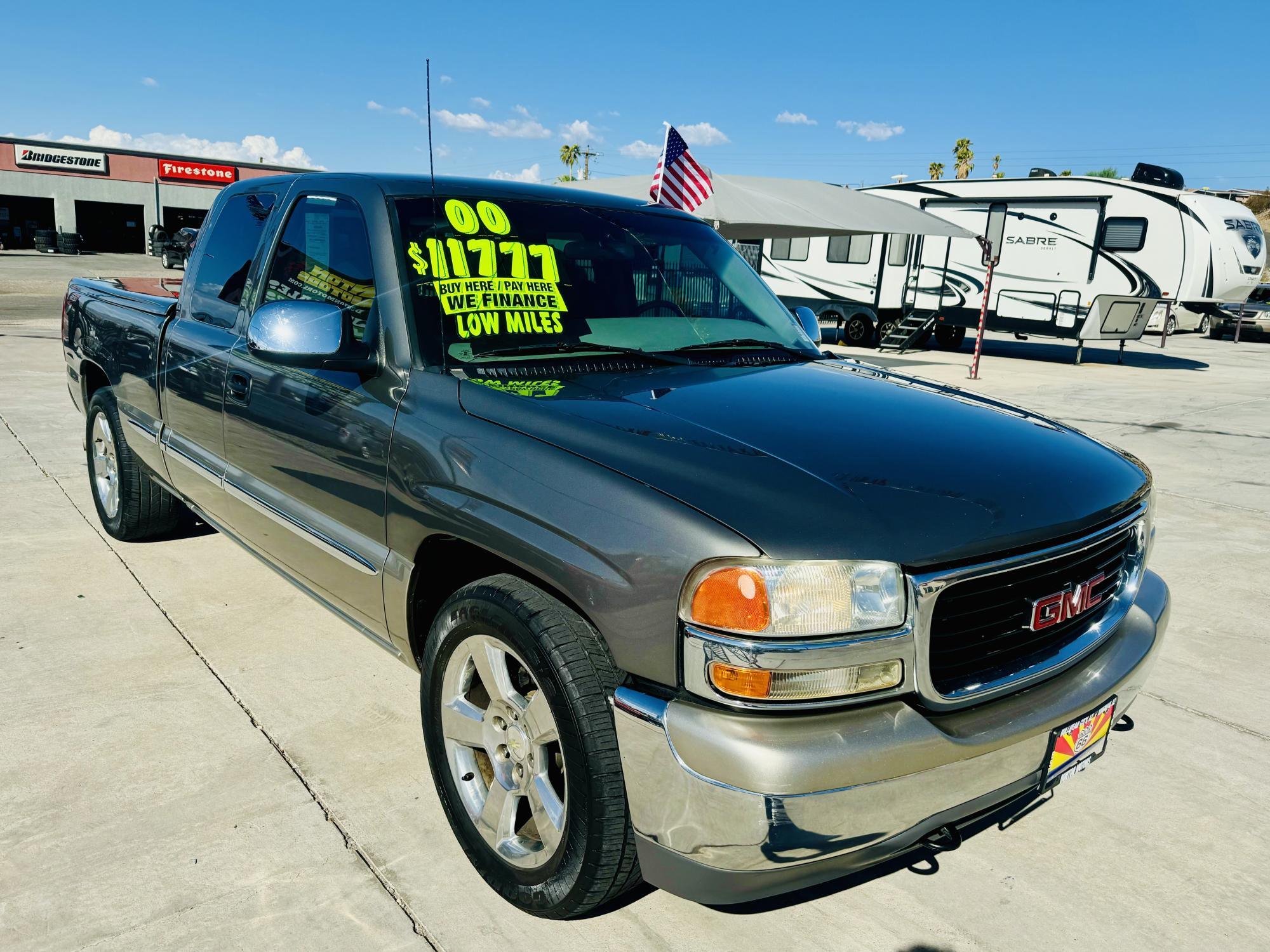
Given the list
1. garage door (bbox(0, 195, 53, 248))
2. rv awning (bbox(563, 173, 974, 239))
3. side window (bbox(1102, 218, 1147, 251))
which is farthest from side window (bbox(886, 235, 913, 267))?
garage door (bbox(0, 195, 53, 248))

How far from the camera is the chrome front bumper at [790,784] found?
1.78 m

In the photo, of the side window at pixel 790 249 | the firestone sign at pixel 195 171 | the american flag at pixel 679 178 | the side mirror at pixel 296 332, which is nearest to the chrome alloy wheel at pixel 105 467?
the side mirror at pixel 296 332

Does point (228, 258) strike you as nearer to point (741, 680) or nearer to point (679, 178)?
point (741, 680)

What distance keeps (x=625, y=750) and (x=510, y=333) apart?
4.60 feet

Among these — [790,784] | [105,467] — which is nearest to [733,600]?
[790,784]

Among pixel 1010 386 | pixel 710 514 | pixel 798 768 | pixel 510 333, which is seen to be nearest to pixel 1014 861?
pixel 798 768

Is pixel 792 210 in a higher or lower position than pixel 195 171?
lower

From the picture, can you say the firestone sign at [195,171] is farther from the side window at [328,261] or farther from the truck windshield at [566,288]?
the truck windshield at [566,288]

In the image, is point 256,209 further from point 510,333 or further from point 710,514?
point 710,514

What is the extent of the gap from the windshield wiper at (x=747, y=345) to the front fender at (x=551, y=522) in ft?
3.07

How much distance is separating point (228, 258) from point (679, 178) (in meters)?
8.42

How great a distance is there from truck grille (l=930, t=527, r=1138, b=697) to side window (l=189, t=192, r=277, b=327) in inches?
116

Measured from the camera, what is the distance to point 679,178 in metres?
11.5

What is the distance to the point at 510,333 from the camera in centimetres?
285
